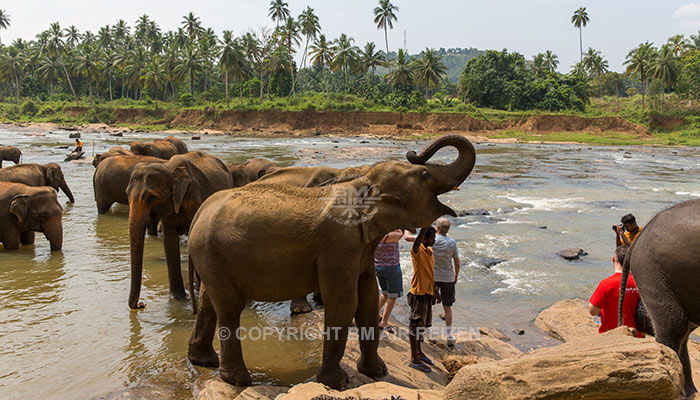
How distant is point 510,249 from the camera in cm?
1235

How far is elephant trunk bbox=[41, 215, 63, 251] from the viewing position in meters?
10.3

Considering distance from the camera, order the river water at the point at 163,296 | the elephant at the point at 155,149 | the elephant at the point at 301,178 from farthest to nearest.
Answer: the elephant at the point at 155,149 < the elephant at the point at 301,178 < the river water at the point at 163,296

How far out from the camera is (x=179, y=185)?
7.30 m

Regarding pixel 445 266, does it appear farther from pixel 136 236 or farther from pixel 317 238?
pixel 136 236

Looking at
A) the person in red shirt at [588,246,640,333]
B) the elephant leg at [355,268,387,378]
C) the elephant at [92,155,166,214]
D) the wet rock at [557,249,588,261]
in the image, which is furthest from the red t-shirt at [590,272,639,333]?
the elephant at [92,155,166,214]

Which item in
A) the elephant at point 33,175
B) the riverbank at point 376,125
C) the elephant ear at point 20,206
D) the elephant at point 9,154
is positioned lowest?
the elephant ear at point 20,206

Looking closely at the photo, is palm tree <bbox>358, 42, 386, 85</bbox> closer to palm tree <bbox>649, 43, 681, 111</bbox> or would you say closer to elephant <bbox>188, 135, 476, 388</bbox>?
palm tree <bbox>649, 43, 681, 111</bbox>

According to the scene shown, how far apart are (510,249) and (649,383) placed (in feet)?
30.2

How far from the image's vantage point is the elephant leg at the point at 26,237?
35.3 ft

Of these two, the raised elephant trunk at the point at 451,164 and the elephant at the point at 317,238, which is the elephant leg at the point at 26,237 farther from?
the raised elephant trunk at the point at 451,164

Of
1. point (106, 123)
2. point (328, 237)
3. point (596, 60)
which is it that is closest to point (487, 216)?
point (328, 237)

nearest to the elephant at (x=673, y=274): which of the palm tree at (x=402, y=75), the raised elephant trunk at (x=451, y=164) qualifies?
the raised elephant trunk at (x=451, y=164)

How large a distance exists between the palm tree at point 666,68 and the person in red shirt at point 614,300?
65220 millimetres

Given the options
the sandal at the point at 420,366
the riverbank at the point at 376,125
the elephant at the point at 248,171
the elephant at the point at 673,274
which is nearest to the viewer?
the elephant at the point at 673,274
